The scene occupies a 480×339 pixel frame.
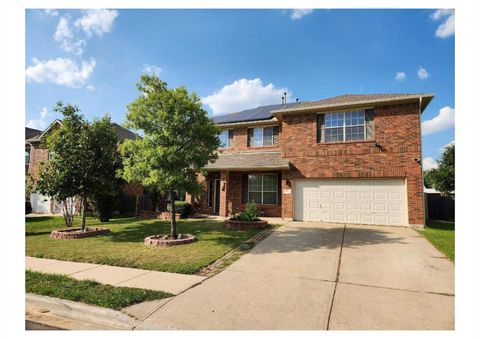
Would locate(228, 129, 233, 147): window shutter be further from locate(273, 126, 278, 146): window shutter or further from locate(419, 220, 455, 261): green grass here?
locate(419, 220, 455, 261): green grass

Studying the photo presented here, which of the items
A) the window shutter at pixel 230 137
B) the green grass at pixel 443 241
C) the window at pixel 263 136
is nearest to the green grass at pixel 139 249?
the green grass at pixel 443 241

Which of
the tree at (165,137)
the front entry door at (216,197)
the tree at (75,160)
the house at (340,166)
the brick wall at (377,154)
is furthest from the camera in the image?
the front entry door at (216,197)

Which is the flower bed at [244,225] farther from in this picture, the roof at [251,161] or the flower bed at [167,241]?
the roof at [251,161]

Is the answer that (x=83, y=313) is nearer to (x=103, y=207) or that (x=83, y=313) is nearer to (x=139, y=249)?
(x=139, y=249)

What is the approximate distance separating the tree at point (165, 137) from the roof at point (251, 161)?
503 centimetres

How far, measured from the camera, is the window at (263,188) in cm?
1636

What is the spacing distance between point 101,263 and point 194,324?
4.48 meters

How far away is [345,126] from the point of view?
45.9ft

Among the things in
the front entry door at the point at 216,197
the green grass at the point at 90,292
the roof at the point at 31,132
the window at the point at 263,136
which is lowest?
the green grass at the point at 90,292

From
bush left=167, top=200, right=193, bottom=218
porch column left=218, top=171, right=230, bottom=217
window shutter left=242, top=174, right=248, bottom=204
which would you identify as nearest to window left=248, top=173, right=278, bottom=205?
window shutter left=242, top=174, right=248, bottom=204

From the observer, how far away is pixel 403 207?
12633 mm

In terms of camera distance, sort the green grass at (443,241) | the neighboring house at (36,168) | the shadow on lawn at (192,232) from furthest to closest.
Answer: the neighboring house at (36,168) < the shadow on lawn at (192,232) < the green grass at (443,241)

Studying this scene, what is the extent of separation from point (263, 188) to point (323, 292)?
1172cm

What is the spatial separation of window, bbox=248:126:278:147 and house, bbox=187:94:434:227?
0.62 ft
